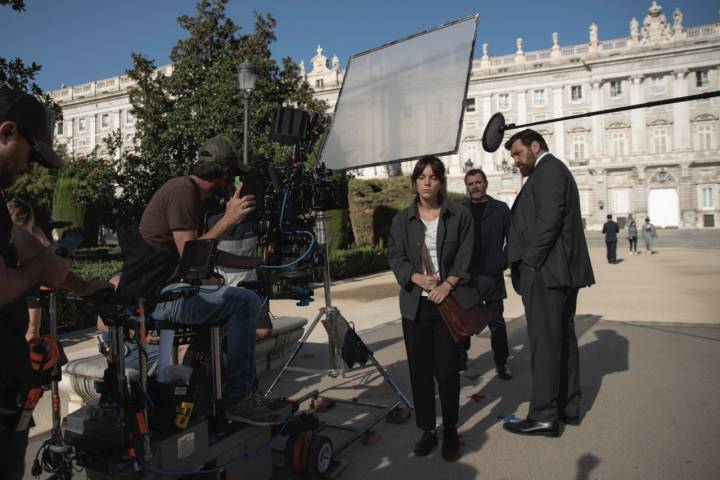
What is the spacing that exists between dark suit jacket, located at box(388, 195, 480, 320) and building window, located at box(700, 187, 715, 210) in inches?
2114

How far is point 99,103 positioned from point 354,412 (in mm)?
69257

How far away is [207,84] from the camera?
16562mm

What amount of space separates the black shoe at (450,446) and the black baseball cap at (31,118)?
2.79 m

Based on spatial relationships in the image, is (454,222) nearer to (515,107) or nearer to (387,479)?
(387,479)

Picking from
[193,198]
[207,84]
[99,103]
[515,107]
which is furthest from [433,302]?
[99,103]

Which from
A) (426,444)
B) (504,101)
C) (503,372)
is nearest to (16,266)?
(426,444)

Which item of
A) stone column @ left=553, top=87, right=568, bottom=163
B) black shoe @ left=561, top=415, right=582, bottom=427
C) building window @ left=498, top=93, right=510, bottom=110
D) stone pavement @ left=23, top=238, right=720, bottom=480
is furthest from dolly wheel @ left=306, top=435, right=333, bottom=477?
building window @ left=498, top=93, right=510, bottom=110

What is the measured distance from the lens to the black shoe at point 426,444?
349 centimetres

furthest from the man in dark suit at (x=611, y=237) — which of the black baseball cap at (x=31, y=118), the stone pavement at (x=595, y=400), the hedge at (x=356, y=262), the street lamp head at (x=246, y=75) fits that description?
the black baseball cap at (x=31, y=118)

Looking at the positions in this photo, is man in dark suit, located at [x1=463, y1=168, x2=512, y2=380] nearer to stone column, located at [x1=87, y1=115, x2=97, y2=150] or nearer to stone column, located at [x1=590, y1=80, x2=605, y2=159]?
stone column, located at [x1=590, y1=80, x2=605, y2=159]

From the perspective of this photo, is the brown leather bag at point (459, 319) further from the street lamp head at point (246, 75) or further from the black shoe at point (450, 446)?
the street lamp head at point (246, 75)

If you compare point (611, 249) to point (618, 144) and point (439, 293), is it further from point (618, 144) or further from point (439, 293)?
point (618, 144)

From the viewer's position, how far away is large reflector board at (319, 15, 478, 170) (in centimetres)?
419

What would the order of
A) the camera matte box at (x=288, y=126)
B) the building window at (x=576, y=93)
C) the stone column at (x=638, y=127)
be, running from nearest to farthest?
the camera matte box at (x=288, y=126) < the stone column at (x=638, y=127) < the building window at (x=576, y=93)
